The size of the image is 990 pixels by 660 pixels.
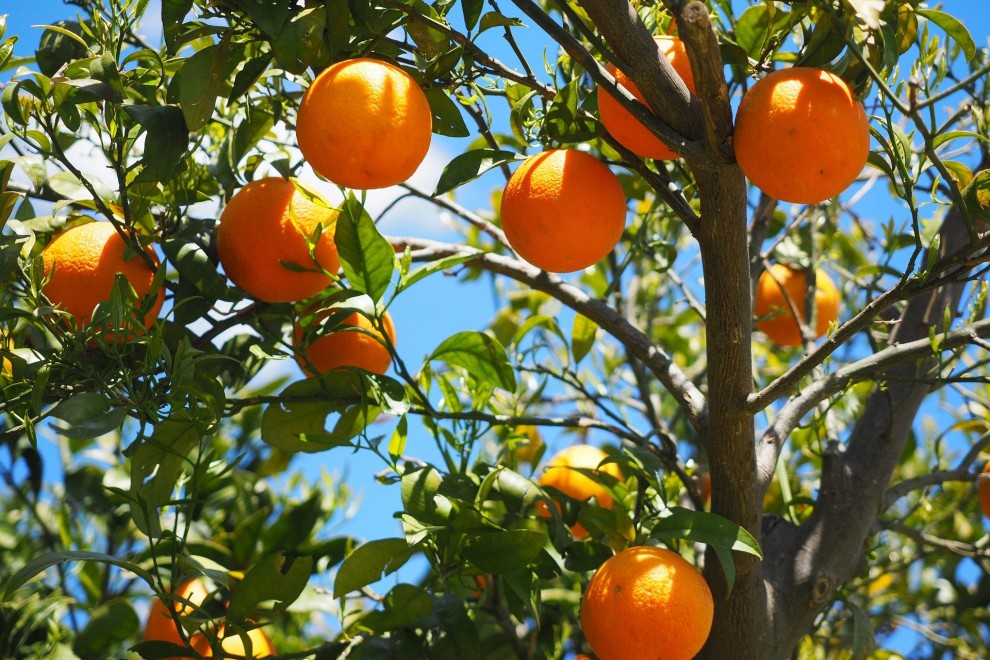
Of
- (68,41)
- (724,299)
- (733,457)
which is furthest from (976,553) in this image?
(68,41)

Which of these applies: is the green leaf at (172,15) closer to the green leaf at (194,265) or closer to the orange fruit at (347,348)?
the green leaf at (194,265)

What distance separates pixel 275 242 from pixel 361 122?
0.24 m

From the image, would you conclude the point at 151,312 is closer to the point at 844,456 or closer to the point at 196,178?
the point at 196,178

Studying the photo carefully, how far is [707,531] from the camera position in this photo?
97cm

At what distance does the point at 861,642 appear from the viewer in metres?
1.18

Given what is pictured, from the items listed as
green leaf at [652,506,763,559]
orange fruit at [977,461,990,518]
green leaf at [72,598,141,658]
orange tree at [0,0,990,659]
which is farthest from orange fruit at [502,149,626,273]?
orange fruit at [977,461,990,518]

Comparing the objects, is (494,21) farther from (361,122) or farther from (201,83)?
(201,83)

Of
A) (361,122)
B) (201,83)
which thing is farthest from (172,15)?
(361,122)

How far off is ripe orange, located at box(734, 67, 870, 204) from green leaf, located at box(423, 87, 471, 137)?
30 cm

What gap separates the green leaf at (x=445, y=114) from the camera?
0.99 metres

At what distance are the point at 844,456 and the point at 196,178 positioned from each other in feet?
3.12

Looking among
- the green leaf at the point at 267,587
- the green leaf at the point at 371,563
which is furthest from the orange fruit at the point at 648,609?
the green leaf at the point at 267,587

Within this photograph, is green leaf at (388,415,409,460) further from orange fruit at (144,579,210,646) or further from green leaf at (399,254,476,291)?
orange fruit at (144,579,210,646)

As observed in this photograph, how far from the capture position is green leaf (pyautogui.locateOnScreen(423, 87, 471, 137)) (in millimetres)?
988
